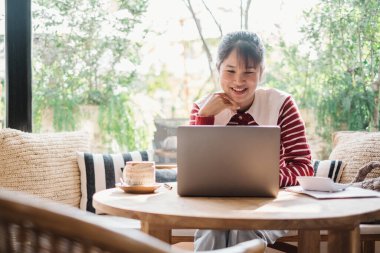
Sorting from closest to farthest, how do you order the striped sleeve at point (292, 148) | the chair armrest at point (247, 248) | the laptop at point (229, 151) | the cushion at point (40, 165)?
the chair armrest at point (247, 248) → the laptop at point (229, 151) → the striped sleeve at point (292, 148) → the cushion at point (40, 165)

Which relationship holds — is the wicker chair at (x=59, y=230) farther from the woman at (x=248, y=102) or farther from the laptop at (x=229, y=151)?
the woman at (x=248, y=102)

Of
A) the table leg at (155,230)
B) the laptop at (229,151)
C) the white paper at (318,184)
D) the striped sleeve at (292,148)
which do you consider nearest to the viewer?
the table leg at (155,230)

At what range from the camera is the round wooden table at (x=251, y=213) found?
4.46 ft

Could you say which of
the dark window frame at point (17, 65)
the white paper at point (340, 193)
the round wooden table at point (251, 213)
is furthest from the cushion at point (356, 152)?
the dark window frame at point (17, 65)

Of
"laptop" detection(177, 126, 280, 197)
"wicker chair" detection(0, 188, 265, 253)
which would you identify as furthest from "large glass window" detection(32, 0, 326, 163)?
"wicker chair" detection(0, 188, 265, 253)

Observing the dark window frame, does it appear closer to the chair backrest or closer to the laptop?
the laptop

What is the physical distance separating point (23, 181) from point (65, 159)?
0.27 metres

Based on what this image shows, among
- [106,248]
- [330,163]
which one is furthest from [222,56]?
[106,248]

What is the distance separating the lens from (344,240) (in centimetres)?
148

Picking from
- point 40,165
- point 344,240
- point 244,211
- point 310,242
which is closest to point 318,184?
point 310,242

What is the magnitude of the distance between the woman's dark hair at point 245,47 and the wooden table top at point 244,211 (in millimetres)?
731

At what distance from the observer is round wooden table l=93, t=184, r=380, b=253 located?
1.36m

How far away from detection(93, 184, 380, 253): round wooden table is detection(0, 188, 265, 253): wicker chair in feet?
2.63

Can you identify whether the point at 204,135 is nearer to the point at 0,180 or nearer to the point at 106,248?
the point at 106,248
